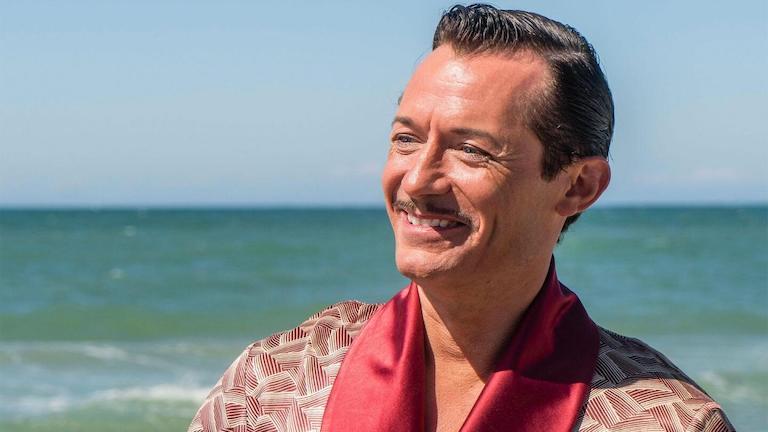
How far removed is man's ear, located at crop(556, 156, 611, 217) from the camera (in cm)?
212

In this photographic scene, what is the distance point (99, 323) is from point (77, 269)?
12.6 m

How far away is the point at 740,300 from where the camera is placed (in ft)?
66.3

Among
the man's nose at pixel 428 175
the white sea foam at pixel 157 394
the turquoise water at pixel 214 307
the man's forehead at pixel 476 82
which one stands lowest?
the man's nose at pixel 428 175

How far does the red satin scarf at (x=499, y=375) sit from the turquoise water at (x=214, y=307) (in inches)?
281

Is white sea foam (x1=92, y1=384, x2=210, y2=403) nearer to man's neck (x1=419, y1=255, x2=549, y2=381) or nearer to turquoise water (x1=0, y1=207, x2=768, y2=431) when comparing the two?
turquoise water (x1=0, y1=207, x2=768, y2=431)

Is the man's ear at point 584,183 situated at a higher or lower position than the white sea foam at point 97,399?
lower

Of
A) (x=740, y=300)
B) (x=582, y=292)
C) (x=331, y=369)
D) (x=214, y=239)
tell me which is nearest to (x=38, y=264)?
(x=214, y=239)

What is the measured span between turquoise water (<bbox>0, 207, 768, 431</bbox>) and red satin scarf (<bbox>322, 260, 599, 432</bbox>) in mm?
7146

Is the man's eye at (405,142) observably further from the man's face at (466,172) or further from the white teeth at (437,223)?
the white teeth at (437,223)

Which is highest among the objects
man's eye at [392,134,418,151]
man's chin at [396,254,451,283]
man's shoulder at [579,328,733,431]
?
man's eye at [392,134,418,151]

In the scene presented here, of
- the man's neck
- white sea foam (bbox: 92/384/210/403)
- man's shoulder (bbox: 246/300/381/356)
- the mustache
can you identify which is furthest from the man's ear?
white sea foam (bbox: 92/384/210/403)

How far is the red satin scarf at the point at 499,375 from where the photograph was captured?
1995mm

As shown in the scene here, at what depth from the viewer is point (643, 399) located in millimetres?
2027

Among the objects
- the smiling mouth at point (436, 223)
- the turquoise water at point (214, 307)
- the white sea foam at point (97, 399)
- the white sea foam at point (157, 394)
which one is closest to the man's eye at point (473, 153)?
the smiling mouth at point (436, 223)
